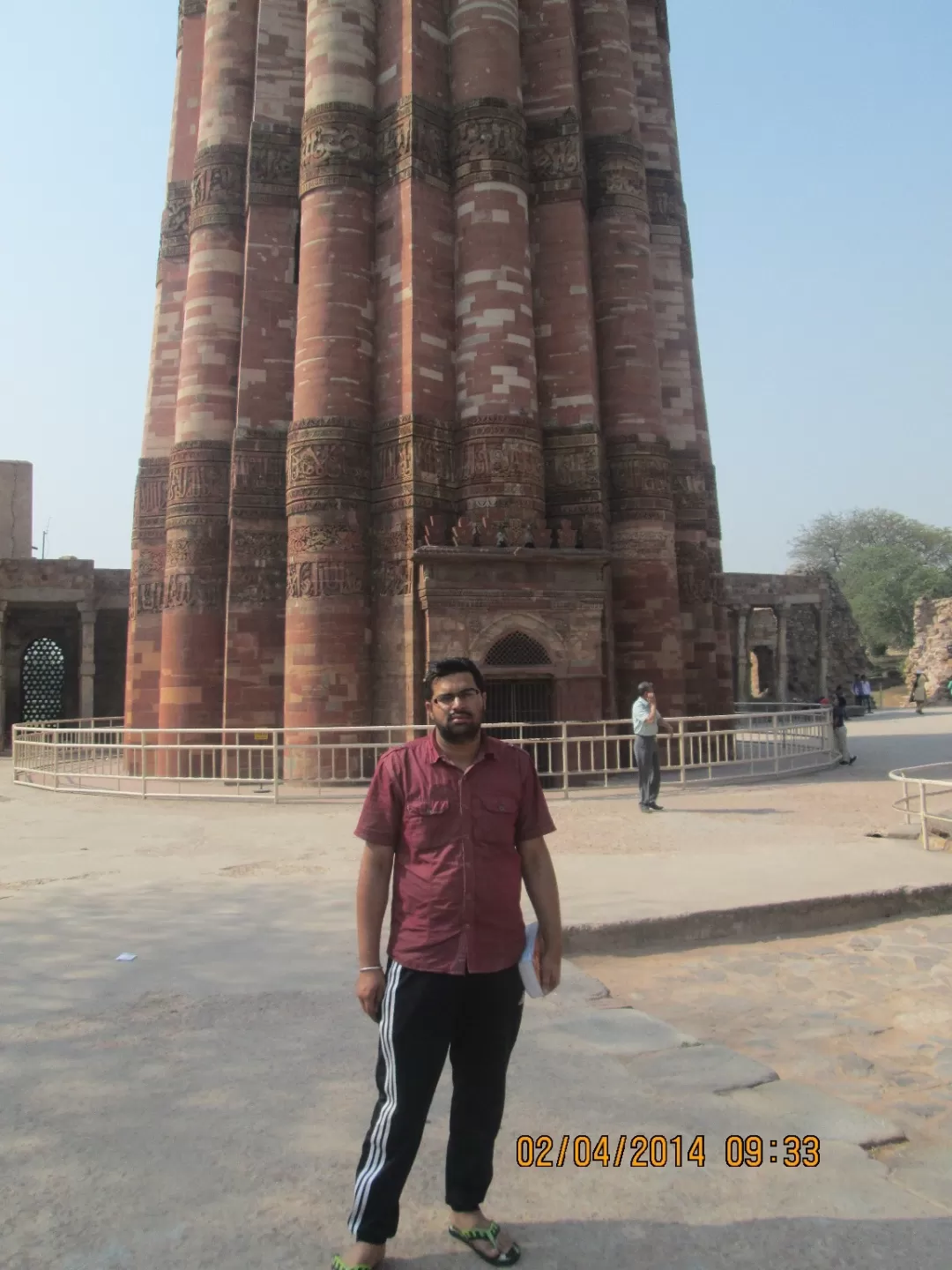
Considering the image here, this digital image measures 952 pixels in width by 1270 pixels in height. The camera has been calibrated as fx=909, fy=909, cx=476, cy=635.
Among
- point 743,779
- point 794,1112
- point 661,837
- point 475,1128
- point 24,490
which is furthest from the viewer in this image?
point 24,490

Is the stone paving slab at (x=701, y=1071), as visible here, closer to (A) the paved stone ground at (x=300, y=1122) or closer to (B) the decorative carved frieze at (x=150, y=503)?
(A) the paved stone ground at (x=300, y=1122)

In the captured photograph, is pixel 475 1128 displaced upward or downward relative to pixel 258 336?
downward

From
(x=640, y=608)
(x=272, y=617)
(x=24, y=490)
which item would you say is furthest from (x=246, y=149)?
(x=24, y=490)

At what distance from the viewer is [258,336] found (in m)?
17.3

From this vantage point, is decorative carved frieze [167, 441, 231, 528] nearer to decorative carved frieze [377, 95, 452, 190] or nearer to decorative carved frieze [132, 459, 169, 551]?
decorative carved frieze [132, 459, 169, 551]

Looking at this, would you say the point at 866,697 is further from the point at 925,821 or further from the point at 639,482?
the point at 925,821

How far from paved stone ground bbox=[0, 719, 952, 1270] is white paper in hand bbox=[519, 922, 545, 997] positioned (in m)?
0.61

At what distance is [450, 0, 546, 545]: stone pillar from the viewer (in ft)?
51.0

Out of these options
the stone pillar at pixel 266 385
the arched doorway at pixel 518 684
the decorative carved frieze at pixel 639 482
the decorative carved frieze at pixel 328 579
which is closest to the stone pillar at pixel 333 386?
the decorative carved frieze at pixel 328 579

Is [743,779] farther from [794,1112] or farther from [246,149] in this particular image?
[246,149]

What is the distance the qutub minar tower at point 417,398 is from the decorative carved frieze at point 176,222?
1.57 m

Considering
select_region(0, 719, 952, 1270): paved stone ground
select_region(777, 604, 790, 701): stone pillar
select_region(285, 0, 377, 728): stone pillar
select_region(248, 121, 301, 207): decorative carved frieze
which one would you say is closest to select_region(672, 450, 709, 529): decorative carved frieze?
select_region(285, 0, 377, 728): stone pillar

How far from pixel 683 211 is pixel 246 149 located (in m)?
9.78

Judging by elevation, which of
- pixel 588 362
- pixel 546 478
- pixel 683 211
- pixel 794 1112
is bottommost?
pixel 794 1112
